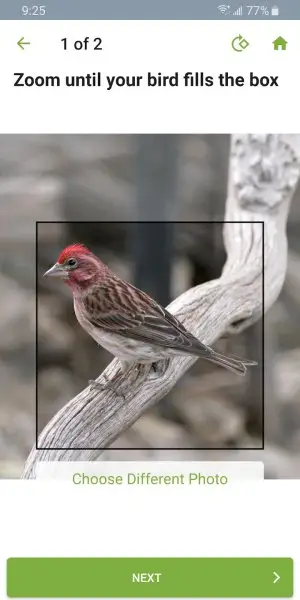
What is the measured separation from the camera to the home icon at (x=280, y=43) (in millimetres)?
1123

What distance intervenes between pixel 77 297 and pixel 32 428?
0.77 feet

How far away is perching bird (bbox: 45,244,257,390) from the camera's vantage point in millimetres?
1168

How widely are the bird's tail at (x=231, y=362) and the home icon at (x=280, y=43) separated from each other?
49cm

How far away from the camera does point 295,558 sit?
44.3 inches

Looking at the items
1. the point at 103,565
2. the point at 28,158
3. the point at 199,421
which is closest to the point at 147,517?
the point at 103,565

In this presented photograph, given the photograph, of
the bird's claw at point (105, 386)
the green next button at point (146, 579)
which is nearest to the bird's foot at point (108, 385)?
the bird's claw at point (105, 386)

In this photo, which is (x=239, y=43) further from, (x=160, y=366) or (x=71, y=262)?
(x=160, y=366)

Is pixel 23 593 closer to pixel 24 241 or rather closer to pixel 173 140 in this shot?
pixel 24 241

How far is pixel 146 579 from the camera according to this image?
3.61ft

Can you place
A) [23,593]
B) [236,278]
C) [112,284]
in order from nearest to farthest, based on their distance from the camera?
[23,593] < [112,284] < [236,278]

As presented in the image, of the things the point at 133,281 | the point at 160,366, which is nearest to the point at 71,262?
the point at 133,281
